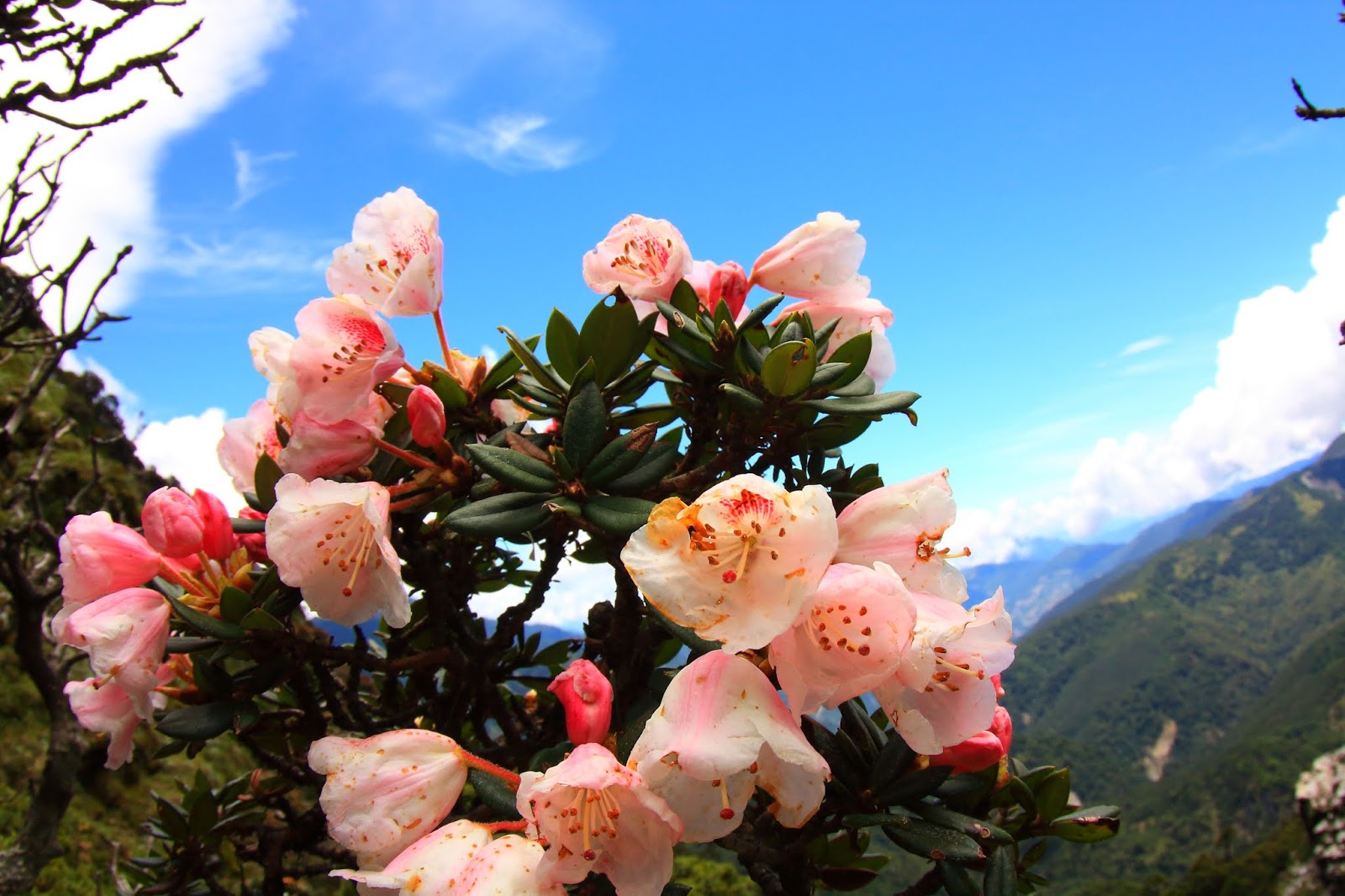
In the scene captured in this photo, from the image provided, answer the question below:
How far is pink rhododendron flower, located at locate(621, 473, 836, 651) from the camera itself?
1.09 metres

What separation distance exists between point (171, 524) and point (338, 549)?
0.32m

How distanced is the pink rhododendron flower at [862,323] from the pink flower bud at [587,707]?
2.62ft

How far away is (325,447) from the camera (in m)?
1.48

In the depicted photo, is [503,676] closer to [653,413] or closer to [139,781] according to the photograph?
[653,413]

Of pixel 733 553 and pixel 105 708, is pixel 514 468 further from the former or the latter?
pixel 105 708

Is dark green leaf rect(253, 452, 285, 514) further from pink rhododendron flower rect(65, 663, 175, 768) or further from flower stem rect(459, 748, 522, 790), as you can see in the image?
flower stem rect(459, 748, 522, 790)

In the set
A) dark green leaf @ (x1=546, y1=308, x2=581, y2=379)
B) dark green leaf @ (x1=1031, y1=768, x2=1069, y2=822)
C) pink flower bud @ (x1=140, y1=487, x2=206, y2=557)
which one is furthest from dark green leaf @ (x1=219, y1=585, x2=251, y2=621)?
dark green leaf @ (x1=1031, y1=768, x2=1069, y2=822)

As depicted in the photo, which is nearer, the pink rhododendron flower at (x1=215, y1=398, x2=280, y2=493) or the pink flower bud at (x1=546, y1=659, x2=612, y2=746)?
the pink flower bud at (x1=546, y1=659, x2=612, y2=746)

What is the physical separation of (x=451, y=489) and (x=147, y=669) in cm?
56

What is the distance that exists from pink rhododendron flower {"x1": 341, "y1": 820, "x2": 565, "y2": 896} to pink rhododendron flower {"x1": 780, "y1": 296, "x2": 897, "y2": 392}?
102 centimetres

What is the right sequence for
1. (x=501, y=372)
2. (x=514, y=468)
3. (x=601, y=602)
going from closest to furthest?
(x=514, y=468), (x=501, y=372), (x=601, y=602)

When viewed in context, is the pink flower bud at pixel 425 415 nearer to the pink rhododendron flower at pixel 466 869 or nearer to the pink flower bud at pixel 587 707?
the pink flower bud at pixel 587 707

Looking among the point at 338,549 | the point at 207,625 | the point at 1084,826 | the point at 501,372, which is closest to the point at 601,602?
the point at 501,372

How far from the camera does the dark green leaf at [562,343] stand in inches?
60.8
